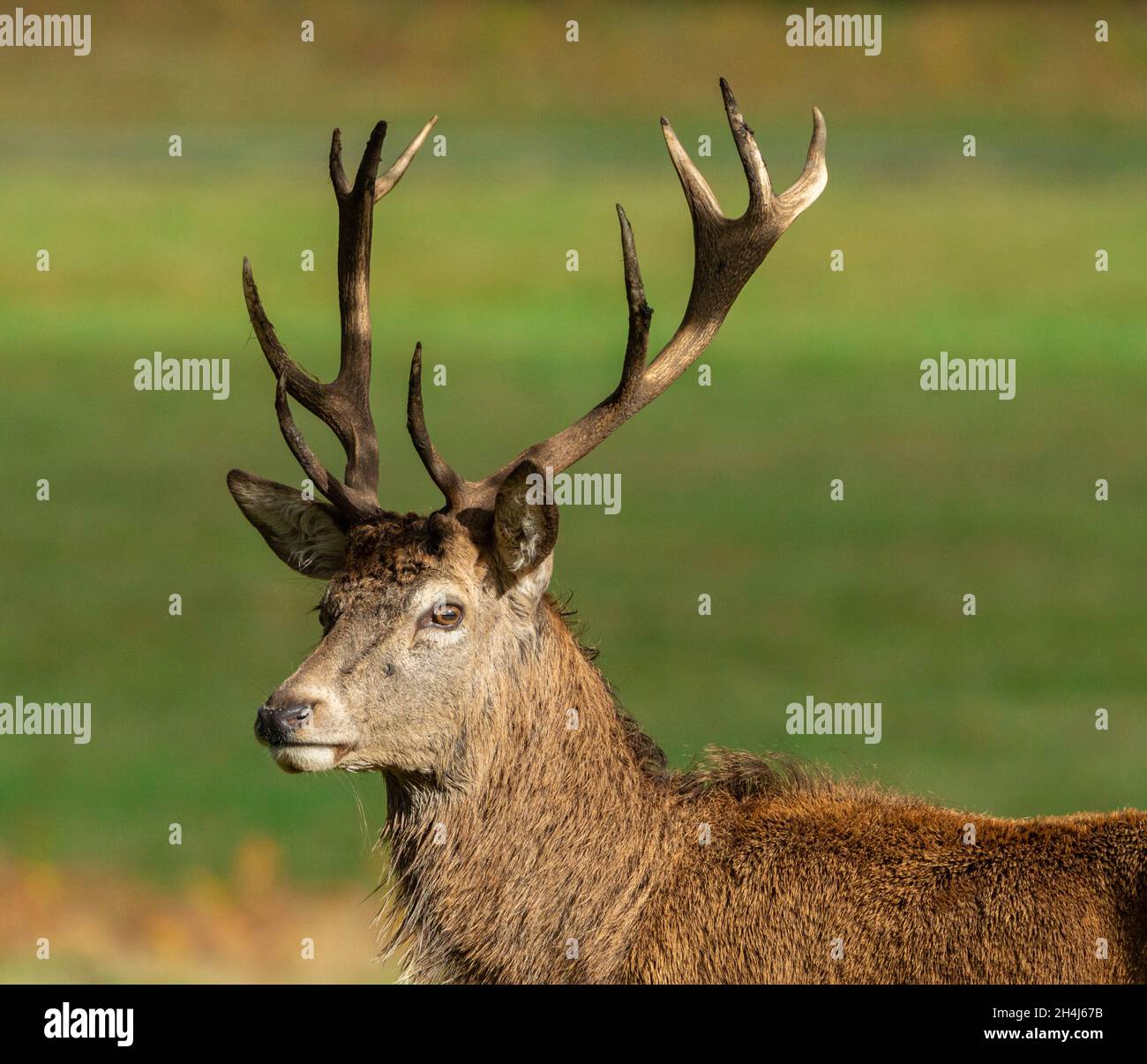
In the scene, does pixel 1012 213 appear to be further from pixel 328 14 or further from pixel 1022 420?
pixel 328 14

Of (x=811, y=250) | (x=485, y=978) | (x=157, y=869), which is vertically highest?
(x=811, y=250)

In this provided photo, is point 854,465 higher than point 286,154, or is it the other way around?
point 286,154

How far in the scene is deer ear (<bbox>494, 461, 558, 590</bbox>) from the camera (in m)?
9.93

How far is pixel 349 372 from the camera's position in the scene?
11.2m

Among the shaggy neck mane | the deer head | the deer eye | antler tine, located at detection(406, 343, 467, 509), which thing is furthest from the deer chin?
antler tine, located at detection(406, 343, 467, 509)

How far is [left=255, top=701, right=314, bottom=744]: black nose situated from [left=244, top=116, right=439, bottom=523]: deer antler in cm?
112

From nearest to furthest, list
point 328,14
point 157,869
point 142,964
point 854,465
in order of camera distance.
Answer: point 142,964 < point 157,869 < point 854,465 < point 328,14

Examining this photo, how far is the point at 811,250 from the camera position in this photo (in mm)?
62188

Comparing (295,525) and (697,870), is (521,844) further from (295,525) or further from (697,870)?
(295,525)

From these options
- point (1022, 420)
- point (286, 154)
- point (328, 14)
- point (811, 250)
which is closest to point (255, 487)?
point (1022, 420)

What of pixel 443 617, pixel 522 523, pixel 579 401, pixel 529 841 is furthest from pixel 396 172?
pixel 579 401

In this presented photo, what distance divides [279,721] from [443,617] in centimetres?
89

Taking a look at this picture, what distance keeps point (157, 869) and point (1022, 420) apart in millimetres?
28842

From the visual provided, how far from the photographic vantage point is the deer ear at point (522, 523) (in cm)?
993
